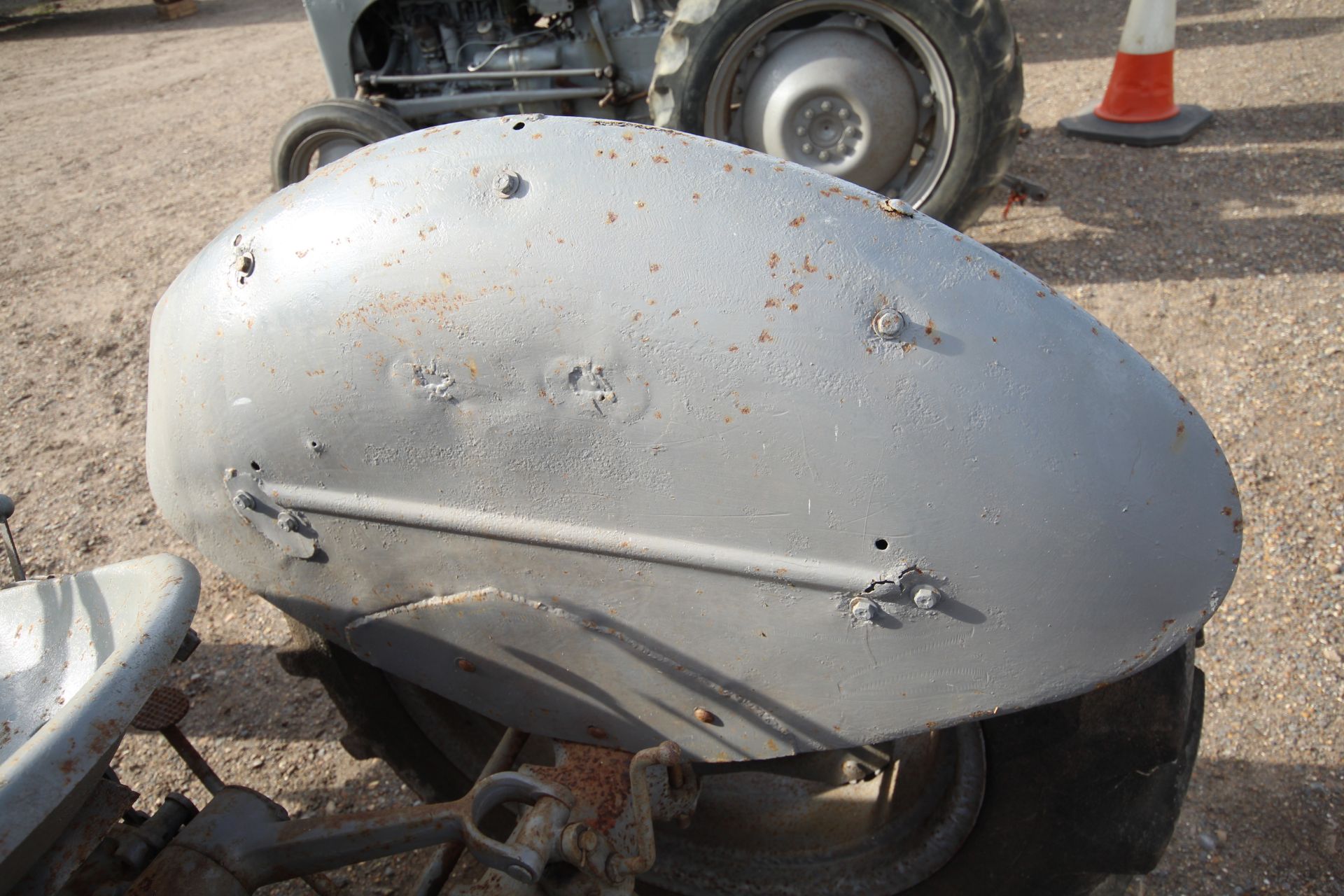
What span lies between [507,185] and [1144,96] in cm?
501

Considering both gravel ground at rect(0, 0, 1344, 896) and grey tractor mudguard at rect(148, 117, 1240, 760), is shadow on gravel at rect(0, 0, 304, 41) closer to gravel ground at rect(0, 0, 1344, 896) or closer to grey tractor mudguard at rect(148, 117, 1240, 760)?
gravel ground at rect(0, 0, 1344, 896)

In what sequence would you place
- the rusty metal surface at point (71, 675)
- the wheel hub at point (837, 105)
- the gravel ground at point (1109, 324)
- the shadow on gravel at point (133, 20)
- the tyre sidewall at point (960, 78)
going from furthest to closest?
the shadow on gravel at point (133, 20) → the wheel hub at point (837, 105) → the tyre sidewall at point (960, 78) → the gravel ground at point (1109, 324) → the rusty metal surface at point (71, 675)

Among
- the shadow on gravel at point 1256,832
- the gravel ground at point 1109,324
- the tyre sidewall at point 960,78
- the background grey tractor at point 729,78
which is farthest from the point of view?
the background grey tractor at point 729,78

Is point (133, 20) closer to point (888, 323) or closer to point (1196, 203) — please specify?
point (1196, 203)

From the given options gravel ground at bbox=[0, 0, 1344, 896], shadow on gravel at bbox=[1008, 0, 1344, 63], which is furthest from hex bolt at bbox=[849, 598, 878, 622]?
shadow on gravel at bbox=[1008, 0, 1344, 63]

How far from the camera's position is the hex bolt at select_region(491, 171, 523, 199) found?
112 centimetres

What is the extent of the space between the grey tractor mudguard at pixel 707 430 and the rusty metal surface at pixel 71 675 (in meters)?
0.20

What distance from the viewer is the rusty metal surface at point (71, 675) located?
970 millimetres

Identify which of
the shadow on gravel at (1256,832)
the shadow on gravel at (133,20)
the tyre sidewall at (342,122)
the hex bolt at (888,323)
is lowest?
the shadow on gravel at (1256,832)

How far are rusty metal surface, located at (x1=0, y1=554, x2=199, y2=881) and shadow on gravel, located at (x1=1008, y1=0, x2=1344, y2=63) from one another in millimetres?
6604

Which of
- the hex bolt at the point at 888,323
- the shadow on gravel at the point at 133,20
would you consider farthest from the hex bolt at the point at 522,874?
the shadow on gravel at the point at 133,20

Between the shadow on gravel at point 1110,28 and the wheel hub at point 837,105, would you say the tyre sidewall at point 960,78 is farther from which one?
the shadow on gravel at point 1110,28

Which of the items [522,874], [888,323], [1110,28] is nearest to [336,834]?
[522,874]

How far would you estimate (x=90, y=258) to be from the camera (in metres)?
5.04
